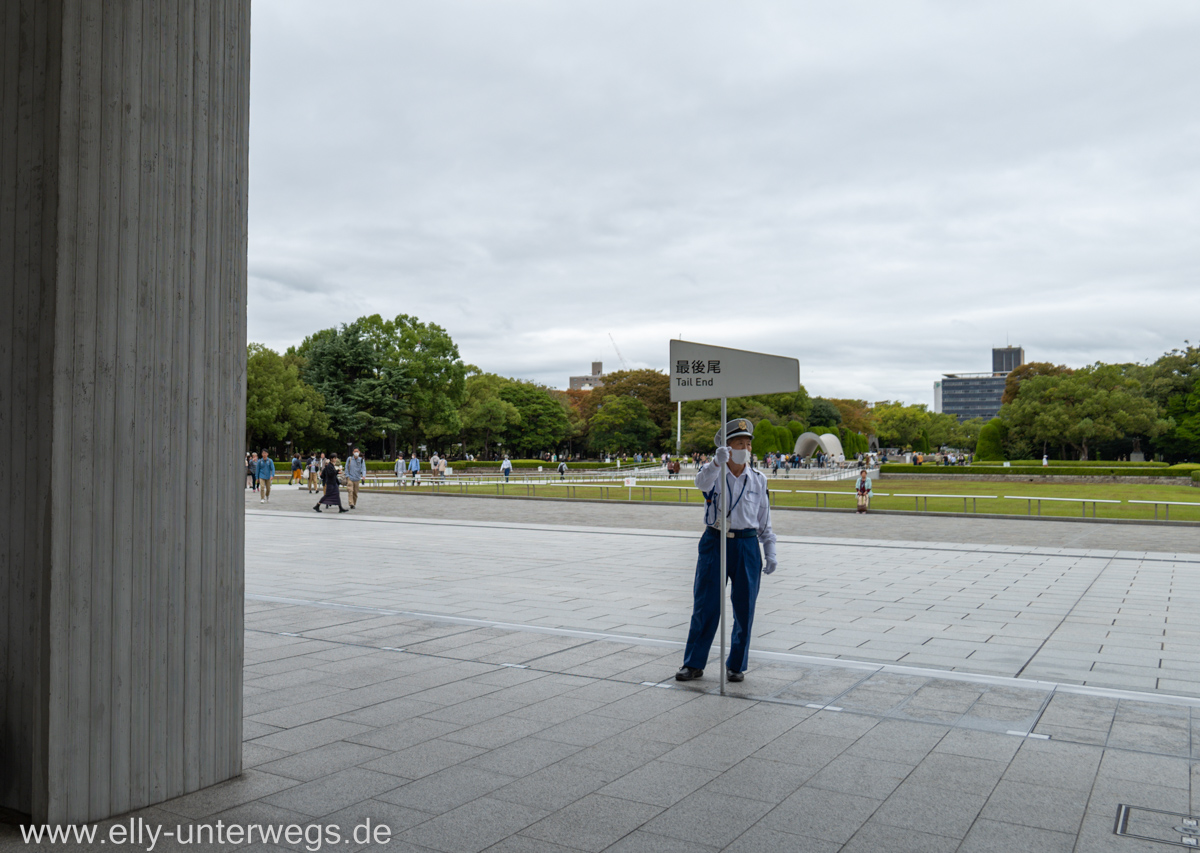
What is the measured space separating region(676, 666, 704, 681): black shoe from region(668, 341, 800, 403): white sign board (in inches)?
72.0

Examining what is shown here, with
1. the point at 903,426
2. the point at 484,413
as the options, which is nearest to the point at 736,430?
the point at 484,413

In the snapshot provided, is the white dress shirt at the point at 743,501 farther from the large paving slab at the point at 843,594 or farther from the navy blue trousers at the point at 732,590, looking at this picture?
the large paving slab at the point at 843,594

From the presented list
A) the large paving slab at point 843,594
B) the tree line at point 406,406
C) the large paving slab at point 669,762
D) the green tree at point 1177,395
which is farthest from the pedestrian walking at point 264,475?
the green tree at point 1177,395

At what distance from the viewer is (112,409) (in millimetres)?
3592

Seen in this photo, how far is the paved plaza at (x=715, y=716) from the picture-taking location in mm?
3619

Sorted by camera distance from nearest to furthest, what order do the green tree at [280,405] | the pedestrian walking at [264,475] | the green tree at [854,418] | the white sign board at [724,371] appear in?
1. the white sign board at [724,371]
2. the pedestrian walking at [264,475]
3. the green tree at [280,405]
4. the green tree at [854,418]

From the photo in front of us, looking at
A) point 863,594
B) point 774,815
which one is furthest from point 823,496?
point 774,815

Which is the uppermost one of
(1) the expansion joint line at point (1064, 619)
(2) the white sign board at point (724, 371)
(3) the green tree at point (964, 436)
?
(3) the green tree at point (964, 436)

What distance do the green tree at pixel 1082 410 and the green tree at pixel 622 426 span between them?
110ft

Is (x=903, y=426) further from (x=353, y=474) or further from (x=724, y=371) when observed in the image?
(x=724, y=371)

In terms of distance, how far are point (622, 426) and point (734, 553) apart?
8024 centimetres

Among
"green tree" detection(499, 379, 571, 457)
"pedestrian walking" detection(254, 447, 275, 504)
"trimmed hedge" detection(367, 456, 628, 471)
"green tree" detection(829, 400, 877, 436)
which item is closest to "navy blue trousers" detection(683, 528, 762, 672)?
"pedestrian walking" detection(254, 447, 275, 504)

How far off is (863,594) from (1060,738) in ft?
16.7

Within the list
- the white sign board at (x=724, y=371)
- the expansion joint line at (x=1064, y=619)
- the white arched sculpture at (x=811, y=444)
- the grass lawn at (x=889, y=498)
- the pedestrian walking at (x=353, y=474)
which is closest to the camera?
the white sign board at (x=724, y=371)
